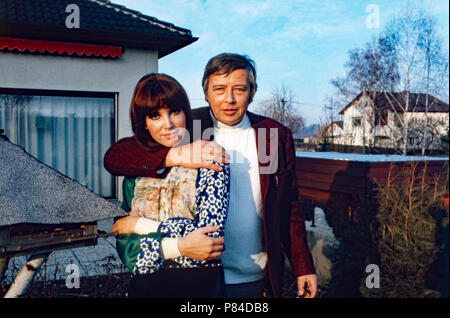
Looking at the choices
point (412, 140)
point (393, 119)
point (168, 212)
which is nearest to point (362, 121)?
point (393, 119)

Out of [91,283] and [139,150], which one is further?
[91,283]

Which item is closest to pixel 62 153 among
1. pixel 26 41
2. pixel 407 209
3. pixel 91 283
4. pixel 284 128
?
pixel 26 41

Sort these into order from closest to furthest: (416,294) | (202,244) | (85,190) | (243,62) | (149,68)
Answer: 1. (202,244)
2. (243,62)
3. (85,190)
4. (416,294)
5. (149,68)

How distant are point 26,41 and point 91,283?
5.26 metres

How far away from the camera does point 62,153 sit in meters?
9.20

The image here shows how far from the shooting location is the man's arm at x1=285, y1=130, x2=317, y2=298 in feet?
6.99

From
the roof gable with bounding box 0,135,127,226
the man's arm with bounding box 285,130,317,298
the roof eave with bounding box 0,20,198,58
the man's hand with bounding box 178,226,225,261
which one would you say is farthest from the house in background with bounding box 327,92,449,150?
the man's hand with bounding box 178,226,225,261

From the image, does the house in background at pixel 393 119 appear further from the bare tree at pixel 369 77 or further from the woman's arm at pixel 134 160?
the woman's arm at pixel 134 160

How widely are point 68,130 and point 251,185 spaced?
8.08 m

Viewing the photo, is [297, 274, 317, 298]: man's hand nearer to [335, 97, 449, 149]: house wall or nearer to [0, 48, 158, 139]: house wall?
Result: [0, 48, 158, 139]: house wall

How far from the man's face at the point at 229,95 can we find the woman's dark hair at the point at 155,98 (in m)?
0.28

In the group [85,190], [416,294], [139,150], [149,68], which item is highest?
[149,68]

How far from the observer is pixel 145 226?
1.60 metres

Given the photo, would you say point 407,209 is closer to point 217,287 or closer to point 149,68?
point 217,287
